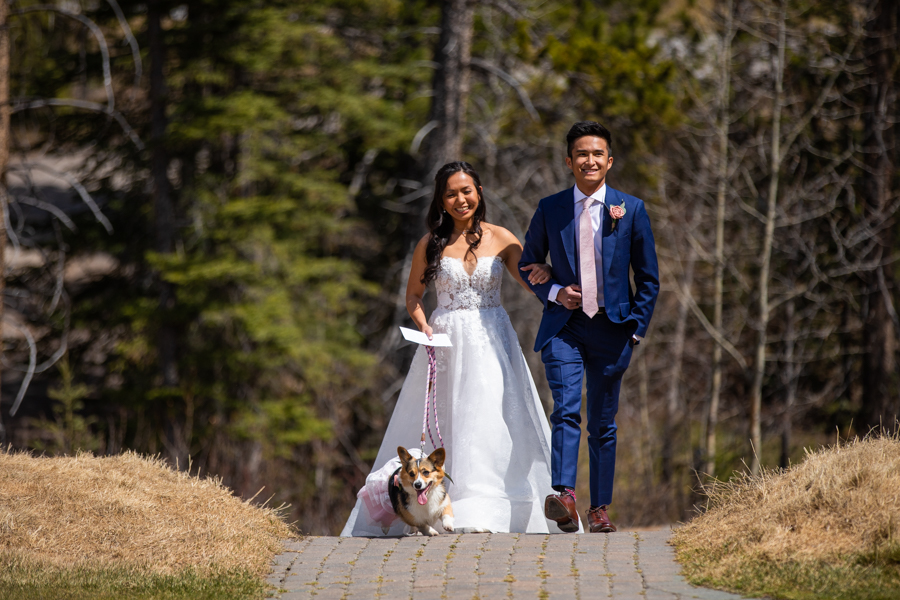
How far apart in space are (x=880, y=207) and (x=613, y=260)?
1072 centimetres

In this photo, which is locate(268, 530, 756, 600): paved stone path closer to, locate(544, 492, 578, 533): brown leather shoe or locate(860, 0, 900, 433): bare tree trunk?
locate(544, 492, 578, 533): brown leather shoe

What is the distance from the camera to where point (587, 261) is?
5.41 meters

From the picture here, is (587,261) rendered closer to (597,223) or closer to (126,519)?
(597,223)

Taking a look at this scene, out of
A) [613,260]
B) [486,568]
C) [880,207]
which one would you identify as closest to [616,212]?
[613,260]

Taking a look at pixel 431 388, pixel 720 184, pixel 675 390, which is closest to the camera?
pixel 431 388

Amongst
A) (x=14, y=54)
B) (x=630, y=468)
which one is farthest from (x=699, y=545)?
(x=14, y=54)

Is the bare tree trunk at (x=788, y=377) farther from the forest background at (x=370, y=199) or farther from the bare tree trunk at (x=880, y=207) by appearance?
the bare tree trunk at (x=880, y=207)

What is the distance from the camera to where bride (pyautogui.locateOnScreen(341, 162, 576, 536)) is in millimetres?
5746

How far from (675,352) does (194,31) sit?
11034 millimetres

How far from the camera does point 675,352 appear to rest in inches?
739

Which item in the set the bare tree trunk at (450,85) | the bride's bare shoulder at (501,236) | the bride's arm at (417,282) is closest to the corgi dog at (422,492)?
the bride's arm at (417,282)

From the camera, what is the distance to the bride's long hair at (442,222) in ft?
19.8

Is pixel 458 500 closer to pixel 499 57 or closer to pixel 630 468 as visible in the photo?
pixel 630 468

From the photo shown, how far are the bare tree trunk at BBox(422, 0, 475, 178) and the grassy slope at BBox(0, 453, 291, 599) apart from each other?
7238 millimetres
